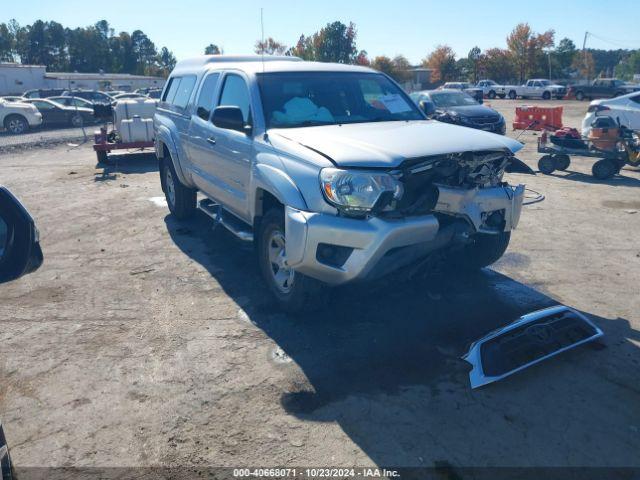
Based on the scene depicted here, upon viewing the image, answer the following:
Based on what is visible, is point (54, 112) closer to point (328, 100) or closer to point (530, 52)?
point (328, 100)

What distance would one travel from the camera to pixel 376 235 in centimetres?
349

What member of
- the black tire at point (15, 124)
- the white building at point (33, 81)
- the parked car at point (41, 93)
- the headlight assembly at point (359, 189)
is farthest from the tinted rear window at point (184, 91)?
the white building at point (33, 81)

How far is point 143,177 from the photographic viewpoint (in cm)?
1100

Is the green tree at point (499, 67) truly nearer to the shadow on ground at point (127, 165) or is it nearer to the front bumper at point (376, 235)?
the shadow on ground at point (127, 165)

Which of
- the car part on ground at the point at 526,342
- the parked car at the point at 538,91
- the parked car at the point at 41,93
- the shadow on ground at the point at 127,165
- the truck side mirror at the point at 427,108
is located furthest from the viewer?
the parked car at the point at 538,91

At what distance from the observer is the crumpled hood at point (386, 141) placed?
3.58 meters

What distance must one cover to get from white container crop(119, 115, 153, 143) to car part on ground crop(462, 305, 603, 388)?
10.6m

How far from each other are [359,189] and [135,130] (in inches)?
400

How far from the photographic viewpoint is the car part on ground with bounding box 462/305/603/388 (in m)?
3.51

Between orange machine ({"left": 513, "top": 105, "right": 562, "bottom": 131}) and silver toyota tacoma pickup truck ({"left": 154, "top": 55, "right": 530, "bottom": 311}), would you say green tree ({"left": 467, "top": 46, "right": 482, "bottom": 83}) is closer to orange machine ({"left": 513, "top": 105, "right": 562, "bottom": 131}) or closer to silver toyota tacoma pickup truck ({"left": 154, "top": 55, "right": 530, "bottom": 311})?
orange machine ({"left": 513, "top": 105, "right": 562, "bottom": 131})

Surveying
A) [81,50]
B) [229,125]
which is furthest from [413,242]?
[81,50]

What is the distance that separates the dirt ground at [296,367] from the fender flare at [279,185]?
104 cm

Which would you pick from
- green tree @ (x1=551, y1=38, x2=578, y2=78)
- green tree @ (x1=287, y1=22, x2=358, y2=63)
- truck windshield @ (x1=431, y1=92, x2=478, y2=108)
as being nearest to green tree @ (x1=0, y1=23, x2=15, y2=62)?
green tree @ (x1=287, y1=22, x2=358, y2=63)

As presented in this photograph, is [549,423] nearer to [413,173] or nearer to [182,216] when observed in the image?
[413,173]
